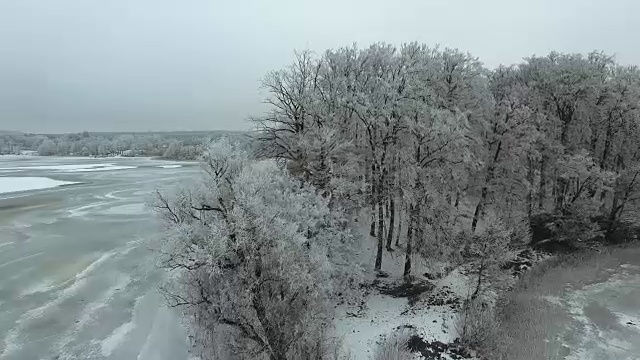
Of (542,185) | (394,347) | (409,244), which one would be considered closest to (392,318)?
(394,347)

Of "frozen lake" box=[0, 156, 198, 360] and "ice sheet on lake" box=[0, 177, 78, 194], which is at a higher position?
"ice sheet on lake" box=[0, 177, 78, 194]

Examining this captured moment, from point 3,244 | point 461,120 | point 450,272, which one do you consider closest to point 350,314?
point 450,272

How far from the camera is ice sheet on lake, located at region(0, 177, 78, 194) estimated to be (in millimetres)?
52781

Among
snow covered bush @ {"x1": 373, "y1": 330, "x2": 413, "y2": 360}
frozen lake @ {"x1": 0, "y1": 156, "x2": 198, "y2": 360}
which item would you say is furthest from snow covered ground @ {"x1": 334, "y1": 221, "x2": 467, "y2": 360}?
frozen lake @ {"x1": 0, "y1": 156, "x2": 198, "y2": 360}

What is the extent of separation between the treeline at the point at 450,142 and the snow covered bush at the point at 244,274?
5889mm

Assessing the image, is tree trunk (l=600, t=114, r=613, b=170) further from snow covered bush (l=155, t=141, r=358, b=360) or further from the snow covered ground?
snow covered bush (l=155, t=141, r=358, b=360)

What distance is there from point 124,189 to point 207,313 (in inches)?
1766

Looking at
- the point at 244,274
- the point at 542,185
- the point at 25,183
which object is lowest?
the point at 25,183

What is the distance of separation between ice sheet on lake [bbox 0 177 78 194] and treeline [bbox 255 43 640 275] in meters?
44.0

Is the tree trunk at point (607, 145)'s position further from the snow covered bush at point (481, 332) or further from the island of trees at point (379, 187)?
the snow covered bush at point (481, 332)

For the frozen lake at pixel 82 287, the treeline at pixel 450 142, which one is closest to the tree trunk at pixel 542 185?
the treeline at pixel 450 142

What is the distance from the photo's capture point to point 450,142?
21.4m

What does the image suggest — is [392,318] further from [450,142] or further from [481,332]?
[450,142]

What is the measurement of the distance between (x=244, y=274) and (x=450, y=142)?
13327 mm
